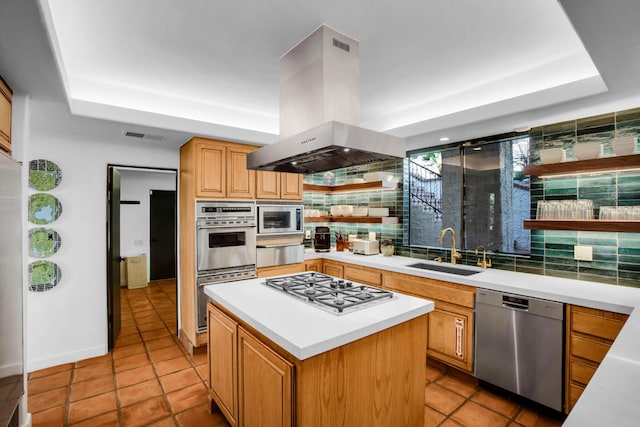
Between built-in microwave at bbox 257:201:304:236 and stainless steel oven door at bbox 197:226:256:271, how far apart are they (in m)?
0.19

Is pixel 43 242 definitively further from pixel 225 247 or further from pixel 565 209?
pixel 565 209

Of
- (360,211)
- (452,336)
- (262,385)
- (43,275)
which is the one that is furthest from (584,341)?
(43,275)

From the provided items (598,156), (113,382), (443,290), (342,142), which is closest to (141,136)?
(113,382)

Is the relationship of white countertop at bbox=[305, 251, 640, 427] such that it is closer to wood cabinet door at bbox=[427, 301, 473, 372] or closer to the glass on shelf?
wood cabinet door at bbox=[427, 301, 473, 372]

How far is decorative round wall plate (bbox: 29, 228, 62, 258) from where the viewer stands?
10.0 feet

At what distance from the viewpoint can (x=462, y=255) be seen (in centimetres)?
356

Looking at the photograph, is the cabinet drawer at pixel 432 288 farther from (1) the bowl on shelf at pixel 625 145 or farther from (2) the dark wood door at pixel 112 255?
(2) the dark wood door at pixel 112 255

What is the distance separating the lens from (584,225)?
245 cm

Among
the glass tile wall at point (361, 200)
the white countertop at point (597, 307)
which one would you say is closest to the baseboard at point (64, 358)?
the white countertop at point (597, 307)

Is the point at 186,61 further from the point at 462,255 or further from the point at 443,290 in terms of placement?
the point at 462,255

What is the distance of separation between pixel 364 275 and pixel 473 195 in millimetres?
1569

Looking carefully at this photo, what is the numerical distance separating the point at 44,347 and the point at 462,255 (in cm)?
450

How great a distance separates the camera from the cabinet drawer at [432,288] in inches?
110

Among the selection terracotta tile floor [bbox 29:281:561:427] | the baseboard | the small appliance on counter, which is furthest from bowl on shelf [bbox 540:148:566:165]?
the baseboard
